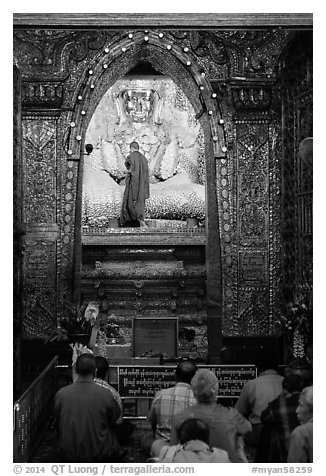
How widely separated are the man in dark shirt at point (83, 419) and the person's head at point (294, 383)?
150cm

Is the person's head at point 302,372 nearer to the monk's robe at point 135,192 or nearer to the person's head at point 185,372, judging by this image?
the person's head at point 185,372

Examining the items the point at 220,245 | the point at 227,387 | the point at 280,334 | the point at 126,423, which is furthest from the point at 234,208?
the point at 126,423

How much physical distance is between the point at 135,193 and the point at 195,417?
32.2 ft

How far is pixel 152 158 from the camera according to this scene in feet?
53.4

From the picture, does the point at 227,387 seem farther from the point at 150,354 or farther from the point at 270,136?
the point at 270,136

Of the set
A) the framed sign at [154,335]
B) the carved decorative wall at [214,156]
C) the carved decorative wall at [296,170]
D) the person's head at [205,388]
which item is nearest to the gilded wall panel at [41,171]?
the carved decorative wall at [214,156]

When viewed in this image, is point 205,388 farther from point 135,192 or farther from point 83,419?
point 135,192

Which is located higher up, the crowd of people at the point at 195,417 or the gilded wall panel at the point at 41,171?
the gilded wall panel at the point at 41,171

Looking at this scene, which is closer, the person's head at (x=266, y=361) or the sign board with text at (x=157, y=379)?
the person's head at (x=266, y=361)

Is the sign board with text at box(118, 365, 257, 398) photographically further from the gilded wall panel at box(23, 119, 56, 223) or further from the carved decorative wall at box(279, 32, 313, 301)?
the gilded wall panel at box(23, 119, 56, 223)

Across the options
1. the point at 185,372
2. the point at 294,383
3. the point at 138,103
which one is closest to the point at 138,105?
the point at 138,103

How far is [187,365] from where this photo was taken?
282 inches

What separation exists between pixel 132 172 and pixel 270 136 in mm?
3892

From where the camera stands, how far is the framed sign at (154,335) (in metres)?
11.1
